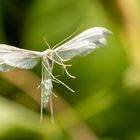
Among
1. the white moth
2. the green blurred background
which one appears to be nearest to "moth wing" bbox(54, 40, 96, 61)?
the white moth

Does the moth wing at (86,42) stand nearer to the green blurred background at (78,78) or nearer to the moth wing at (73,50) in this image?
the moth wing at (73,50)

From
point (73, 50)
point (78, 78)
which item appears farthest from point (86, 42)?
point (78, 78)

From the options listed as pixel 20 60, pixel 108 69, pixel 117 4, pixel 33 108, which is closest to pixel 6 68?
pixel 20 60

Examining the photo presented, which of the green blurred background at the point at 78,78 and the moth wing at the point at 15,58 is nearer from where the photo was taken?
the moth wing at the point at 15,58

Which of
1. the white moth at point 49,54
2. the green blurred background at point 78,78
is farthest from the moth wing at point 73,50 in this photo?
the green blurred background at point 78,78

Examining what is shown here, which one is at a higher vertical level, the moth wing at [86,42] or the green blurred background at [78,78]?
the green blurred background at [78,78]

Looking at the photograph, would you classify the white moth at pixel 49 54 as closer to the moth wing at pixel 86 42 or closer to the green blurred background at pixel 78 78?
the moth wing at pixel 86 42

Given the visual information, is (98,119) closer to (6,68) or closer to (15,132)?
(15,132)
